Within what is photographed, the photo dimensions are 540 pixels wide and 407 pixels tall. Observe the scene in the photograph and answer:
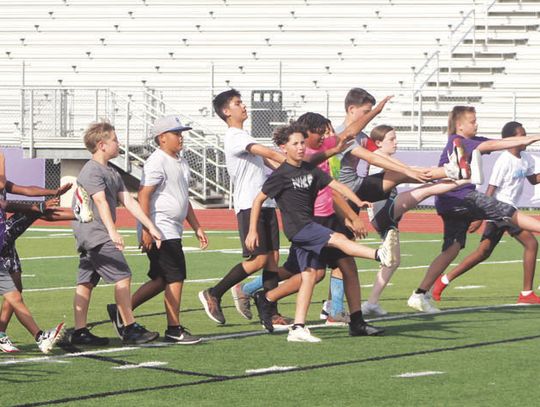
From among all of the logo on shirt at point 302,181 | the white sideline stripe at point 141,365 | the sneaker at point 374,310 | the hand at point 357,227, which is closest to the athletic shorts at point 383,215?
the sneaker at point 374,310

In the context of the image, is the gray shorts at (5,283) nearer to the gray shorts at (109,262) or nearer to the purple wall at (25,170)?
the gray shorts at (109,262)

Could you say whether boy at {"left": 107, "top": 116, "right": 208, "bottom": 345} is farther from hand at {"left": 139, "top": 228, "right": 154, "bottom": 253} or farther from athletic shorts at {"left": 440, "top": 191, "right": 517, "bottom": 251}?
athletic shorts at {"left": 440, "top": 191, "right": 517, "bottom": 251}

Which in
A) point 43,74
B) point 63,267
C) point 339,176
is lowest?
point 63,267

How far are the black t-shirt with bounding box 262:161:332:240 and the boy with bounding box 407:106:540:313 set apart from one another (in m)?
1.96

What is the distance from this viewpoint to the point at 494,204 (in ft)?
36.9

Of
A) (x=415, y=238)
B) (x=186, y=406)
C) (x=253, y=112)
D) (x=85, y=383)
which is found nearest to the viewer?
(x=186, y=406)

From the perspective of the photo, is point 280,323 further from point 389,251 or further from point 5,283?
point 5,283

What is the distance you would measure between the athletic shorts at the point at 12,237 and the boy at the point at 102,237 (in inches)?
14.1

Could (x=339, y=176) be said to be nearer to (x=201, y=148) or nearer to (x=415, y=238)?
(x=415, y=238)

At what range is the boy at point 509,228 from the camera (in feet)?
40.1

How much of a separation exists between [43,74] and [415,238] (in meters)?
17.7

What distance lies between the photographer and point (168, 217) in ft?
30.6

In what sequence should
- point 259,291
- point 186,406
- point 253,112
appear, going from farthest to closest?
point 253,112, point 259,291, point 186,406

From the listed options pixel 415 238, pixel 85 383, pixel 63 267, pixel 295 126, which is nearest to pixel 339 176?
pixel 295 126
